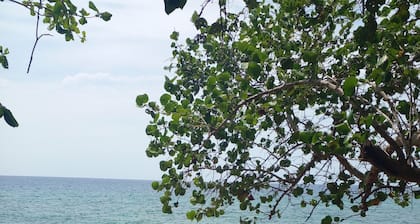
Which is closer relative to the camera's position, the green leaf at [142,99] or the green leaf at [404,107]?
the green leaf at [404,107]

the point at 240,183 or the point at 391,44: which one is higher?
the point at 391,44

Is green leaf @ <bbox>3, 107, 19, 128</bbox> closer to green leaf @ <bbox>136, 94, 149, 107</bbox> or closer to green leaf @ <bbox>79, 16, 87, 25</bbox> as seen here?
green leaf @ <bbox>79, 16, 87, 25</bbox>

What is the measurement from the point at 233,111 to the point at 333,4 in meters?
1.51

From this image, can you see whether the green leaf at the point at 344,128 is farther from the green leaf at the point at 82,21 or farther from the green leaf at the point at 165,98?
the green leaf at the point at 82,21

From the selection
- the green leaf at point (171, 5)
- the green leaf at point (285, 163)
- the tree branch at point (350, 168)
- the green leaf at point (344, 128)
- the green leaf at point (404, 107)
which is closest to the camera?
the green leaf at point (171, 5)

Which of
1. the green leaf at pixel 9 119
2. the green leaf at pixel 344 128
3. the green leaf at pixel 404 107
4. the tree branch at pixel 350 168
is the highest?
the green leaf at pixel 404 107

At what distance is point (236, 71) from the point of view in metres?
5.86

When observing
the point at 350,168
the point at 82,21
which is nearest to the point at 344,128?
the point at 82,21

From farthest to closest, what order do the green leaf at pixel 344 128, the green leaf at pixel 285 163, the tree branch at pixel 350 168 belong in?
the green leaf at pixel 285 163 < the tree branch at pixel 350 168 < the green leaf at pixel 344 128

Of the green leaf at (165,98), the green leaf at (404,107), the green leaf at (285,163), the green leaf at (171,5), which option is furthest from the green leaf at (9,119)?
the green leaf at (285,163)

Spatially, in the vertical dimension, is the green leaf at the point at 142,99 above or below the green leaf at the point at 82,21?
below

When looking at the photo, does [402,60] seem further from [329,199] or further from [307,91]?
[329,199]

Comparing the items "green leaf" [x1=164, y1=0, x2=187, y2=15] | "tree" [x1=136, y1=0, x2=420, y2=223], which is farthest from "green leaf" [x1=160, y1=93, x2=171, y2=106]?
"green leaf" [x1=164, y1=0, x2=187, y2=15]

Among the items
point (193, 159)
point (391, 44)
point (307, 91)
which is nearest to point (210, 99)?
point (193, 159)
